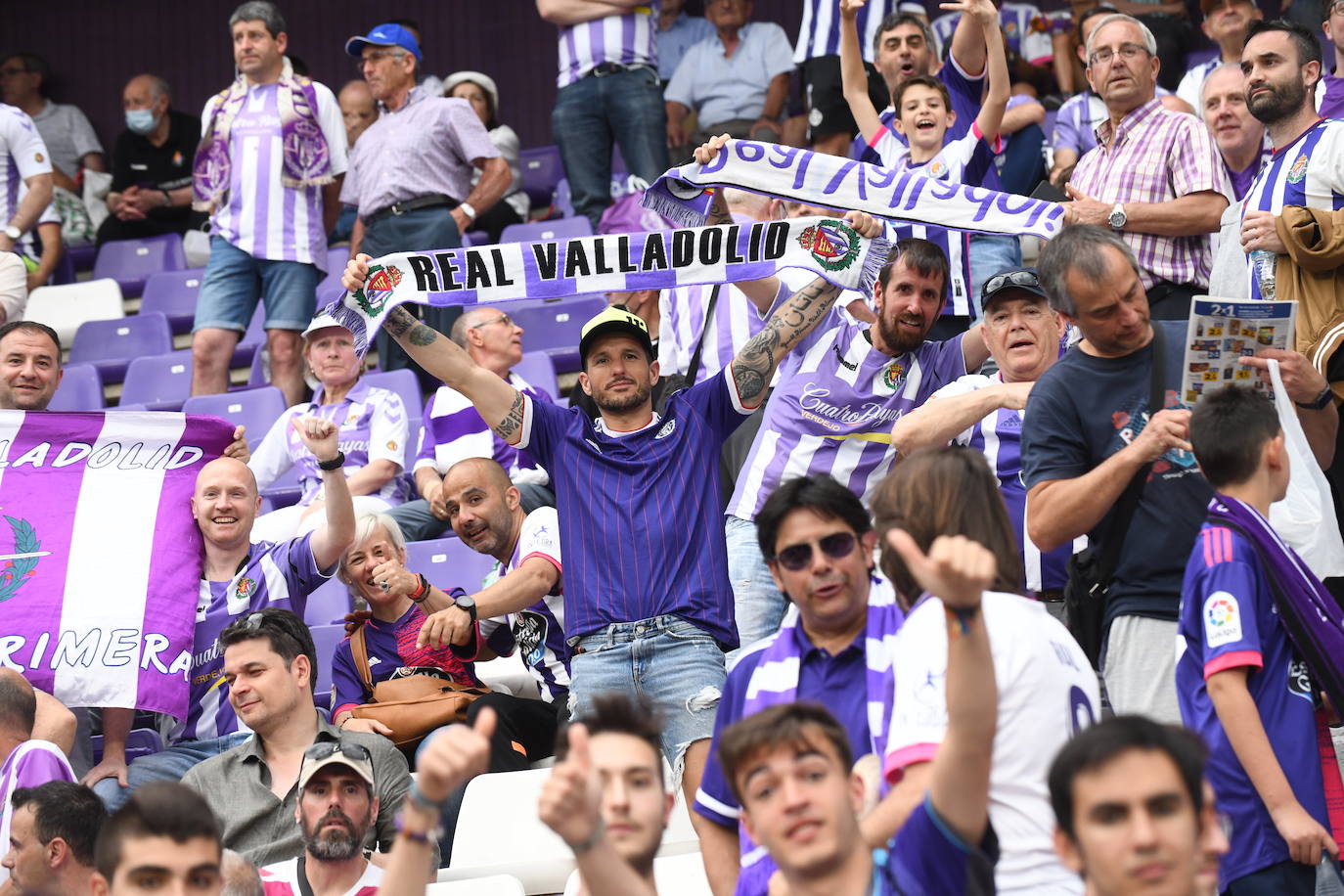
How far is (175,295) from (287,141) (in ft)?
6.33

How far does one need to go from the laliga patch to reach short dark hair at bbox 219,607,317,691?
2.53 metres

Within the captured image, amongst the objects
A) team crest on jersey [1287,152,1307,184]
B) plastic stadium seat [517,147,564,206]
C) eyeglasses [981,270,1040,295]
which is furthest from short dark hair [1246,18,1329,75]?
plastic stadium seat [517,147,564,206]

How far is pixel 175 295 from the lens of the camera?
991cm

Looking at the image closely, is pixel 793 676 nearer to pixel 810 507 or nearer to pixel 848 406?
pixel 810 507

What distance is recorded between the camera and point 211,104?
855 centimetres

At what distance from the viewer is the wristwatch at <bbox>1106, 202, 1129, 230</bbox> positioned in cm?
544

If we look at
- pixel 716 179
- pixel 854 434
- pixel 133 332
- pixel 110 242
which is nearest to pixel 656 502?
pixel 854 434

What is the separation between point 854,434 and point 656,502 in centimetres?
76

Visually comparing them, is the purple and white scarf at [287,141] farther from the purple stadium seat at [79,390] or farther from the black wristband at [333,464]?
the black wristband at [333,464]

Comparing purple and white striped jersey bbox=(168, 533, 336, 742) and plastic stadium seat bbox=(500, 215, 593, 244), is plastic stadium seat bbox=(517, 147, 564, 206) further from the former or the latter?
purple and white striped jersey bbox=(168, 533, 336, 742)

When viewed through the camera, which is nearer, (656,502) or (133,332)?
(656,502)

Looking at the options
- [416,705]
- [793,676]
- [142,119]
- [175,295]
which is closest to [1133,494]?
[793,676]

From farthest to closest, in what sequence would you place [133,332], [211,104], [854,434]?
[133,332] < [211,104] < [854,434]

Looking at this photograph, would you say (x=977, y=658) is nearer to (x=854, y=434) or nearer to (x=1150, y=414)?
(x=1150, y=414)
